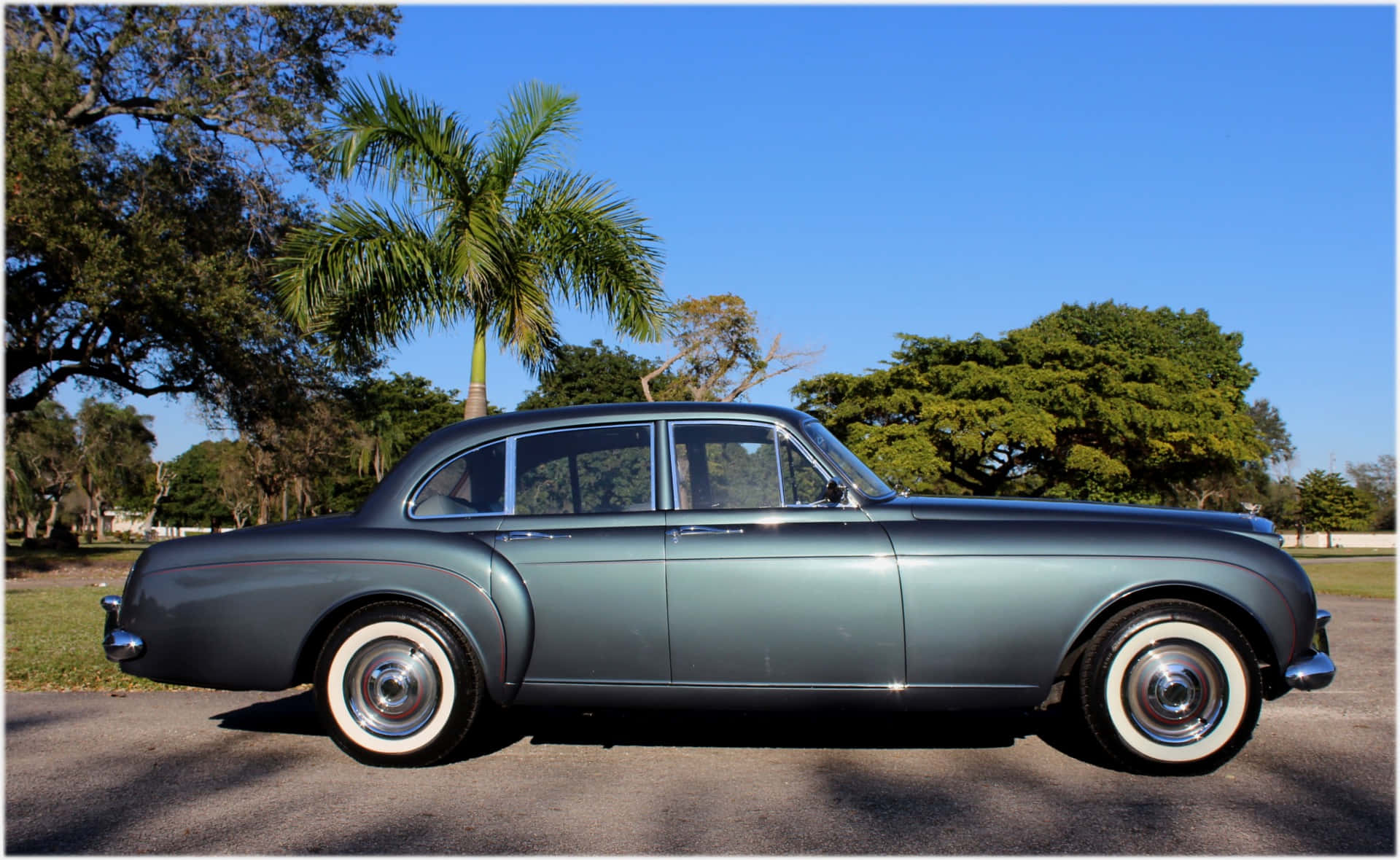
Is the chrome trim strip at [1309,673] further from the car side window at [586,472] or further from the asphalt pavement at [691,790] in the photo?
the car side window at [586,472]

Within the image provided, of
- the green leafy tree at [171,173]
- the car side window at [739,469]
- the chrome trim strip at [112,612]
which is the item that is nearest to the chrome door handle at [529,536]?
the car side window at [739,469]

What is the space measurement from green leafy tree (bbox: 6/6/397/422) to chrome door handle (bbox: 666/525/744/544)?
16.1 m

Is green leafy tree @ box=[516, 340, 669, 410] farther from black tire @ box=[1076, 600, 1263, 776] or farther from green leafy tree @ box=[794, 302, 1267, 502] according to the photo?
black tire @ box=[1076, 600, 1263, 776]

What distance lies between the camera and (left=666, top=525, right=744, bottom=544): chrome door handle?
4496 millimetres

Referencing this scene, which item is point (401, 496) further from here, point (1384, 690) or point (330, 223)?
point (1384, 690)

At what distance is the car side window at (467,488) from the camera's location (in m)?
4.84

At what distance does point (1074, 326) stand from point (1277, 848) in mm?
51593

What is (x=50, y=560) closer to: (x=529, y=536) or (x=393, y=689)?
(x=393, y=689)

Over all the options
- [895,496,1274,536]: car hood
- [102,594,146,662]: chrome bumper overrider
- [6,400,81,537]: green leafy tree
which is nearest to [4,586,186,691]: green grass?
[102,594,146,662]: chrome bumper overrider

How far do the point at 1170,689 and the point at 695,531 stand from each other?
218 centimetres

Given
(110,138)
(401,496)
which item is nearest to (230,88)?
(110,138)

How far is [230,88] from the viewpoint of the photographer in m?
18.1

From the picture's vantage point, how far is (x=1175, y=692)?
4.26 meters

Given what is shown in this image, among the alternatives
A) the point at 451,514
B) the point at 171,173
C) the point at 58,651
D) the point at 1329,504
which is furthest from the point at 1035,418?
the point at 1329,504
